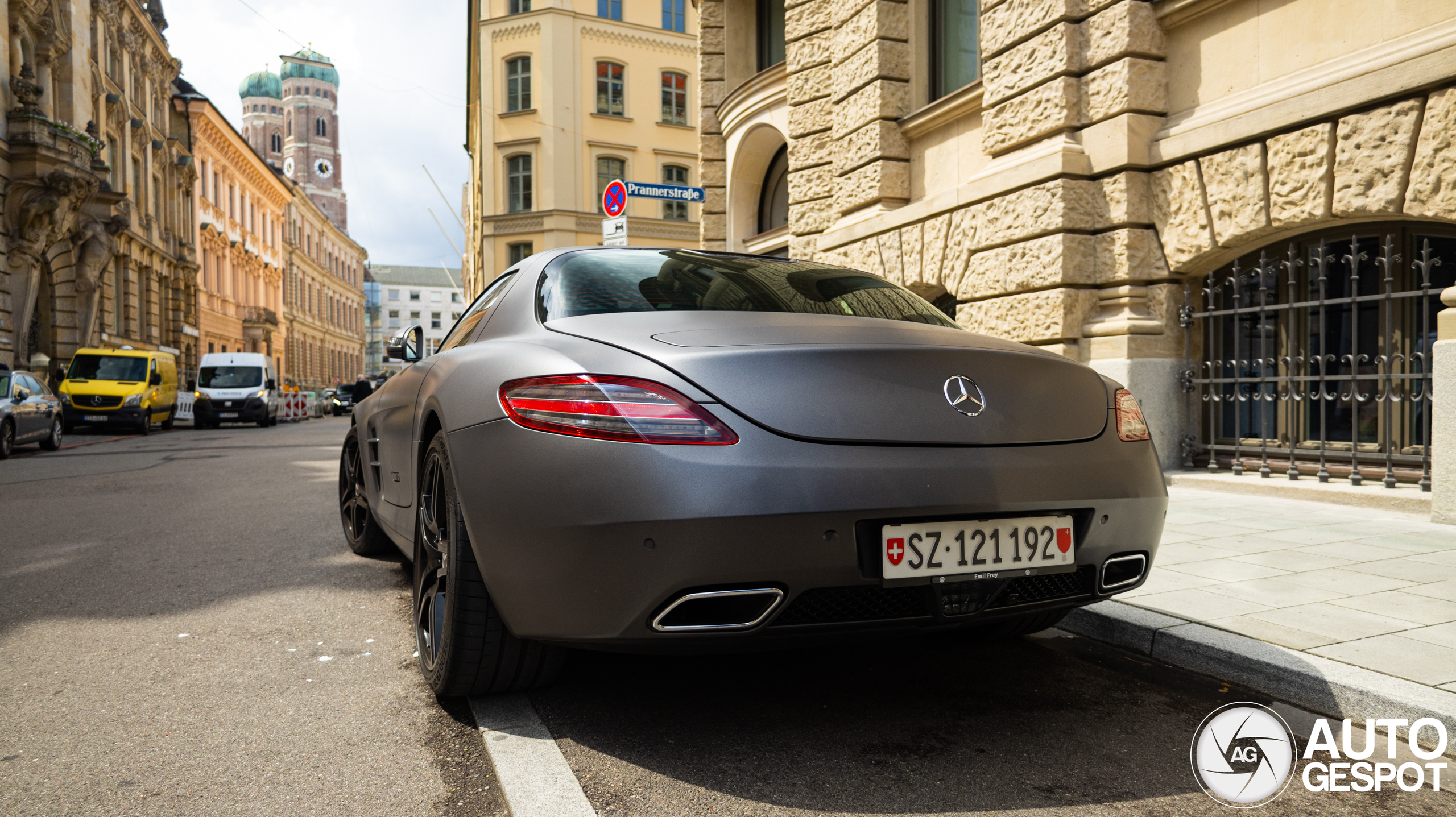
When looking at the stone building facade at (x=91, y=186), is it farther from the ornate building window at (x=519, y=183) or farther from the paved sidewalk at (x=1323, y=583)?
the paved sidewalk at (x=1323, y=583)

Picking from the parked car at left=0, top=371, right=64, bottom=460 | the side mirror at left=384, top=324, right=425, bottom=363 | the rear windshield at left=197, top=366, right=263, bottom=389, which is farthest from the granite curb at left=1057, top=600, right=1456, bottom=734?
the rear windshield at left=197, top=366, right=263, bottom=389

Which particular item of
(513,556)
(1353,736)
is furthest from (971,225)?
(513,556)

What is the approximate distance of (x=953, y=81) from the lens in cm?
1091

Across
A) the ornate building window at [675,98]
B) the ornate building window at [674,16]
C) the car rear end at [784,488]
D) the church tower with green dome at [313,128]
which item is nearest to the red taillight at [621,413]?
the car rear end at [784,488]

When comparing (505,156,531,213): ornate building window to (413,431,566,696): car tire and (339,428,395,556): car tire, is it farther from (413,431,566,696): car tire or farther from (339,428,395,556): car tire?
(413,431,566,696): car tire

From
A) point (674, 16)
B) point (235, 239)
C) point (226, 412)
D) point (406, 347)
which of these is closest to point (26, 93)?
point (226, 412)

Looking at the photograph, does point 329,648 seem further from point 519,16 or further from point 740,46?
point 519,16

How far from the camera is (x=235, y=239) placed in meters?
52.5

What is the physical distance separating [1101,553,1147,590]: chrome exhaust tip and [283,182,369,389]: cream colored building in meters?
59.4

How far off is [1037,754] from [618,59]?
3480 cm

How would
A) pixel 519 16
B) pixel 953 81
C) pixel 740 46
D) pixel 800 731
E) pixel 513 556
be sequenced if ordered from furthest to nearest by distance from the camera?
pixel 519 16
pixel 740 46
pixel 953 81
pixel 800 731
pixel 513 556

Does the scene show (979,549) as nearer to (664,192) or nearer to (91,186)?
(664,192)

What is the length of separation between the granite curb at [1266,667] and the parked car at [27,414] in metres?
15.4

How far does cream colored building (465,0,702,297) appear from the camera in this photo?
33375mm
